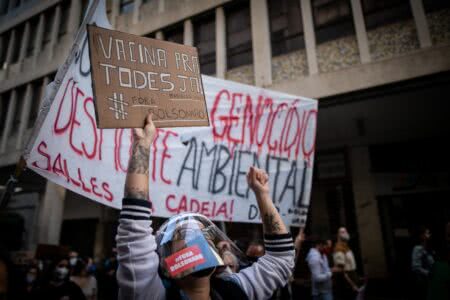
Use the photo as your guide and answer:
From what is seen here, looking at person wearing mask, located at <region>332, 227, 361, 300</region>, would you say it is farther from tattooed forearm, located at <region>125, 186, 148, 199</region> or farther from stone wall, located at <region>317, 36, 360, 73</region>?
tattooed forearm, located at <region>125, 186, 148, 199</region>

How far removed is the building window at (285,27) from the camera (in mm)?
7054

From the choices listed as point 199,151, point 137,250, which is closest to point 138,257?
point 137,250

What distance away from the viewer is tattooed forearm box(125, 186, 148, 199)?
100cm

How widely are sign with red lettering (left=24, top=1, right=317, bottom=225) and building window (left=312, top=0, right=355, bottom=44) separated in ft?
12.1

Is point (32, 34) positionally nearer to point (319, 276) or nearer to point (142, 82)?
point (142, 82)

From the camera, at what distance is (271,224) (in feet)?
4.26

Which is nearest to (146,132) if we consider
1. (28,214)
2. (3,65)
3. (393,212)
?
(393,212)

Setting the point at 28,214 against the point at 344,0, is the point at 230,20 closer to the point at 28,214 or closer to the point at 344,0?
the point at 344,0

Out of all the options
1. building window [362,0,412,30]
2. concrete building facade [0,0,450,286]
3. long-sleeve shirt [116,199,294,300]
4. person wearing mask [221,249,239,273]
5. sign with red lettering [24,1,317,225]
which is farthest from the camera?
Answer: building window [362,0,412,30]

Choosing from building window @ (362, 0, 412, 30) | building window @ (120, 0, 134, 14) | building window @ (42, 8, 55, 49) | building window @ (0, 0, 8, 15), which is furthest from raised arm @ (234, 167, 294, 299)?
building window @ (0, 0, 8, 15)

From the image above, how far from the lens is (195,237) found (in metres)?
0.98

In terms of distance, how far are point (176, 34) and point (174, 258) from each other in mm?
9136

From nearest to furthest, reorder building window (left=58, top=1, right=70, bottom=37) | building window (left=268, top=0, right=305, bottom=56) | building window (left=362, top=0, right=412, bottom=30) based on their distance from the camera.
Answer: building window (left=362, top=0, right=412, bottom=30)
building window (left=268, top=0, right=305, bottom=56)
building window (left=58, top=1, right=70, bottom=37)

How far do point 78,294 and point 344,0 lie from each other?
7643 mm
